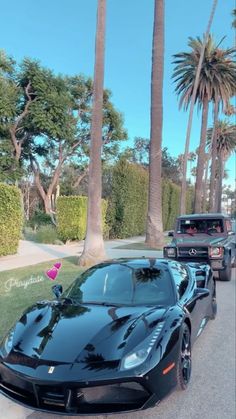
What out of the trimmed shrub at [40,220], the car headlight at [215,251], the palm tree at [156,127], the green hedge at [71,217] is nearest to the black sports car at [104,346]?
the car headlight at [215,251]

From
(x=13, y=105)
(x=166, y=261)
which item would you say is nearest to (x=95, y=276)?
(x=166, y=261)

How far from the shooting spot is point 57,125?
2892 centimetres

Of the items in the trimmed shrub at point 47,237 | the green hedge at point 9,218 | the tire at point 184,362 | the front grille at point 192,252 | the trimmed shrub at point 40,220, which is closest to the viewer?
the tire at point 184,362

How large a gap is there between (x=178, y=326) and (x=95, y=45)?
39.1 ft

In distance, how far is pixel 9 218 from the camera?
592 inches

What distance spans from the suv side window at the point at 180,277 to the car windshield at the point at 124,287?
4.6 inches

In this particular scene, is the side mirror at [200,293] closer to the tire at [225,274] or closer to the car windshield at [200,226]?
the tire at [225,274]

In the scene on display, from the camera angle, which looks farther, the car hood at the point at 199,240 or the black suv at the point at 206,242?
the car hood at the point at 199,240

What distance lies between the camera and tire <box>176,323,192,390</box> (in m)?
4.03

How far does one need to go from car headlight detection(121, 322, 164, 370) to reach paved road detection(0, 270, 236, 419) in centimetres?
62

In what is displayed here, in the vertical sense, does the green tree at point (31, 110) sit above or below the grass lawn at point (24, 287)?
above

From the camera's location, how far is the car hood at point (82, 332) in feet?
11.6

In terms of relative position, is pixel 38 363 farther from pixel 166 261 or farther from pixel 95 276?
pixel 166 261

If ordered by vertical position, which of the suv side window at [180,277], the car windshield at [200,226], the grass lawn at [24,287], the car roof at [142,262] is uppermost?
the car windshield at [200,226]
